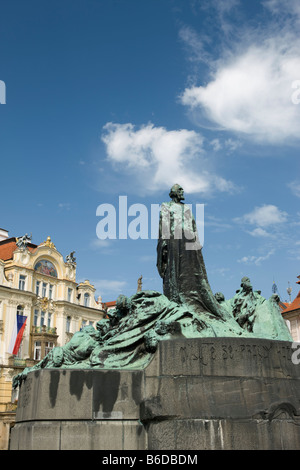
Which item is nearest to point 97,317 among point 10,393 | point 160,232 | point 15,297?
point 15,297

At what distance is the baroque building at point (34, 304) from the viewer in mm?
41594

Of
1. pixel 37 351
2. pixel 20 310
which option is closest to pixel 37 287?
pixel 20 310

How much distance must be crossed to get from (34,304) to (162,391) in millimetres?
39258

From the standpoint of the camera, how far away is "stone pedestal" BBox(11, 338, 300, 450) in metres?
7.96

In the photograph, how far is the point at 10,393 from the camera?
39844 mm

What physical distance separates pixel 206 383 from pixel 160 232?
151 inches

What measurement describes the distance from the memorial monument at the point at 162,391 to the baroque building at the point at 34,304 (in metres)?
30.9

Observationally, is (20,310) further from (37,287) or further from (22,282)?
(37,287)

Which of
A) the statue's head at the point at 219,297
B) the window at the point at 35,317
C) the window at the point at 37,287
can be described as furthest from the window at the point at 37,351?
the statue's head at the point at 219,297

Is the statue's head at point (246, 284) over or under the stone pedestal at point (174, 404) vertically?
over

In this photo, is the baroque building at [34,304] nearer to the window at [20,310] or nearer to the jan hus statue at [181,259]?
the window at [20,310]

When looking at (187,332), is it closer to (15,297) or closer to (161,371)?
(161,371)
